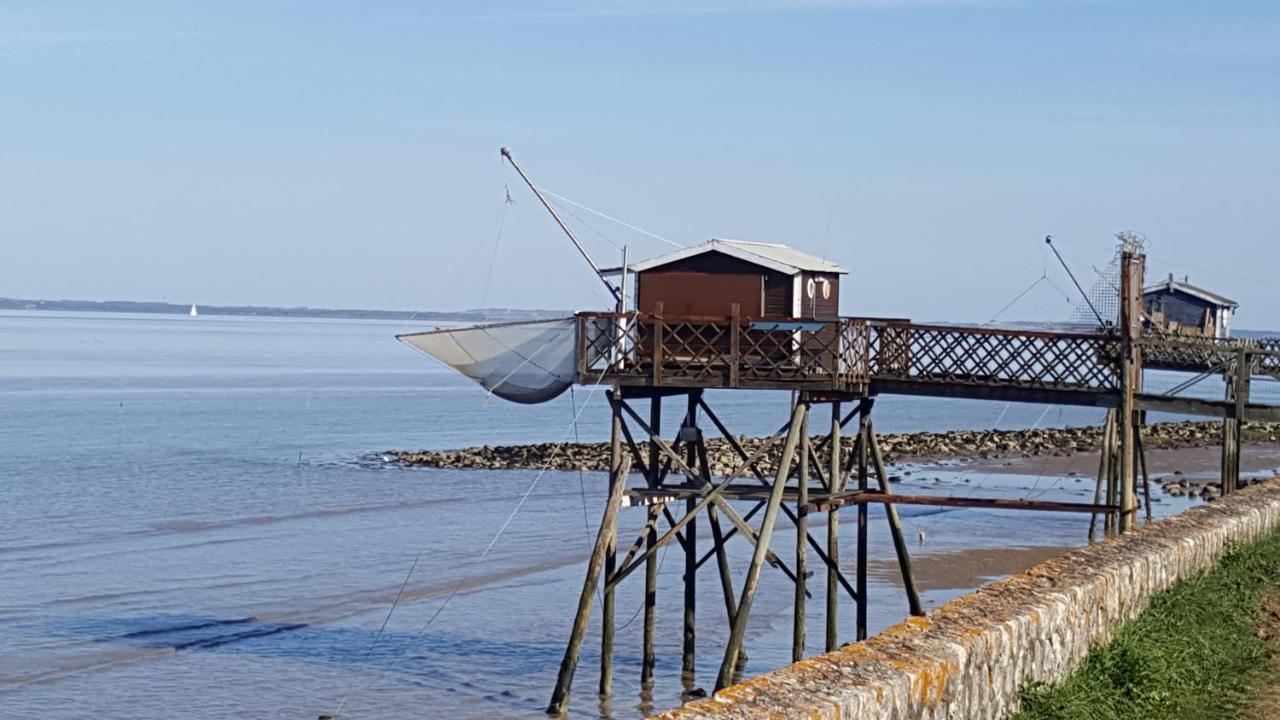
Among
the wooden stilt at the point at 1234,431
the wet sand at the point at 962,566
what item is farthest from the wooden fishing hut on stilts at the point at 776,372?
the wet sand at the point at 962,566

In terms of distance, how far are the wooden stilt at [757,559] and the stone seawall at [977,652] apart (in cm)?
590

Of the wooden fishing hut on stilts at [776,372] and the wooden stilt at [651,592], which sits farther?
the wooden stilt at [651,592]

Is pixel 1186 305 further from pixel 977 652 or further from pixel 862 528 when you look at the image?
pixel 977 652

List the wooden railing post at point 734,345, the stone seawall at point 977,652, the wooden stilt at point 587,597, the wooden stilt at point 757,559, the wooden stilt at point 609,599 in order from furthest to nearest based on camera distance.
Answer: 1. the wooden railing post at point 734,345
2. the wooden stilt at point 609,599
3. the wooden stilt at point 587,597
4. the wooden stilt at point 757,559
5. the stone seawall at point 977,652

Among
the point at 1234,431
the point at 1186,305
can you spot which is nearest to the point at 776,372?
the point at 1234,431

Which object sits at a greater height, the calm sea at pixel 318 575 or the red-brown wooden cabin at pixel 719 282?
the red-brown wooden cabin at pixel 719 282

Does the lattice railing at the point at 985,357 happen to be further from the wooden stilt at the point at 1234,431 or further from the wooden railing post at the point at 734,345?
the wooden stilt at the point at 1234,431

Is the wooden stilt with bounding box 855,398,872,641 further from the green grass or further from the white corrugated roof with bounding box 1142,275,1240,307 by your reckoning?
the white corrugated roof with bounding box 1142,275,1240,307

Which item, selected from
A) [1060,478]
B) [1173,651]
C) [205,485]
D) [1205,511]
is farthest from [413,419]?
[1173,651]

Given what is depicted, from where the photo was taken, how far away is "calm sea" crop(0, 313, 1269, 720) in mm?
22656

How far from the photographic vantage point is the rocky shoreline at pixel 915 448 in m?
59.3

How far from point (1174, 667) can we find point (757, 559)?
852cm

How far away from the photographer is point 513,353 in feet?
71.4

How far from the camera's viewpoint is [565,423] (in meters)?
90.9
